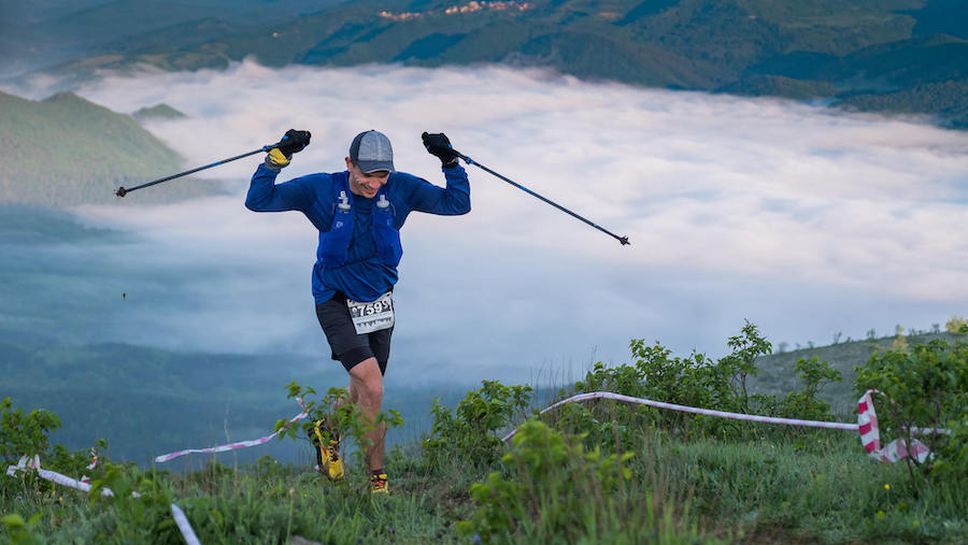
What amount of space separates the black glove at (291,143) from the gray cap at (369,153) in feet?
1.85

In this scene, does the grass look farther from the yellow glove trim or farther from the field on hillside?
the yellow glove trim

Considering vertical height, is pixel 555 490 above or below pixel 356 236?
below

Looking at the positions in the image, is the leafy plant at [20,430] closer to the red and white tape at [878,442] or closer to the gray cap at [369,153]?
the gray cap at [369,153]

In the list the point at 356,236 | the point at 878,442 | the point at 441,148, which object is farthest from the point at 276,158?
the point at 878,442

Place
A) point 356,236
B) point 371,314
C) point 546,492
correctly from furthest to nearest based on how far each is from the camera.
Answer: point 371,314, point 356,236, point 546,492

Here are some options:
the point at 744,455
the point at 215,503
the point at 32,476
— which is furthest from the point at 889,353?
the point at 32,476

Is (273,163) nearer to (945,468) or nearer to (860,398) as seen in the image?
(860,398)

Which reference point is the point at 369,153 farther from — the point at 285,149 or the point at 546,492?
the point at 546,492

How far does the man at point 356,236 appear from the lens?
329 inches

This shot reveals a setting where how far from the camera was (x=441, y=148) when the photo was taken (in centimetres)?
878

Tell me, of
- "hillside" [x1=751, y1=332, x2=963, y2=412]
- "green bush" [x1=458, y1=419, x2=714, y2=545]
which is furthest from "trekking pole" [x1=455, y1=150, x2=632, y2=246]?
"hillside" [x1=751, y1=332, x2=963, y2=412]

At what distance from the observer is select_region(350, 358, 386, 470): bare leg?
27.3ft

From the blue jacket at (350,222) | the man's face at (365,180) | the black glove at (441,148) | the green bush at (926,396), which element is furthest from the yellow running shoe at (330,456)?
the green bush at (926,396)

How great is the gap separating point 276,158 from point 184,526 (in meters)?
3.02
